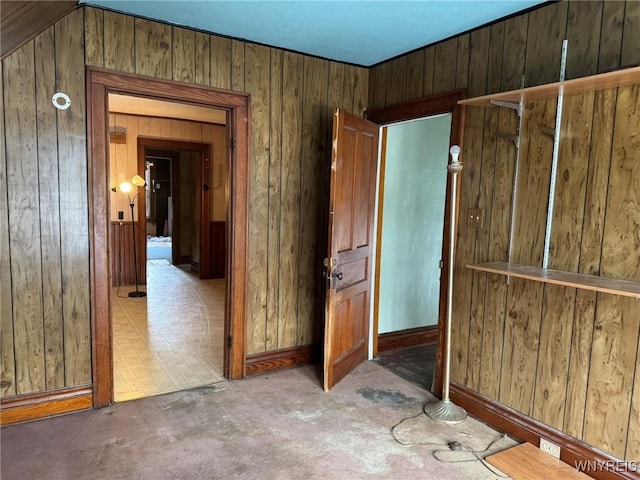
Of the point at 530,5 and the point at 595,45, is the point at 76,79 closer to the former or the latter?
the point at 530,5

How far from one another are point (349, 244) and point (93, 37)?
2.12m

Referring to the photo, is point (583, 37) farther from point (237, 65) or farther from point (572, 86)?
point (237, 65)

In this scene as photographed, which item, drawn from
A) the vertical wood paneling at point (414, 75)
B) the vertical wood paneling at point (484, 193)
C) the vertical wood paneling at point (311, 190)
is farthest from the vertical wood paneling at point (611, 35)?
the vertical wood paneling at point (311, 190)

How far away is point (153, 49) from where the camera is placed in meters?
2.79

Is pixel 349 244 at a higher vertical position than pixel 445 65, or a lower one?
lower

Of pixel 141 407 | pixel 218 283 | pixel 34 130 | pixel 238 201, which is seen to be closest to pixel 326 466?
pixel 141 407

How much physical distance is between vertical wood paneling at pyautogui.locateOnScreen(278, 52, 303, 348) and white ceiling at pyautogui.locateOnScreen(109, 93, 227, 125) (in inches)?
81.8

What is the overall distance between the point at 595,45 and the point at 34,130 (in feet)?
10.1

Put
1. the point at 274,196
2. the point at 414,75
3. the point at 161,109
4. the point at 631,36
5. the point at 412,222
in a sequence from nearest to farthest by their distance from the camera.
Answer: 1. the point at 631,36
2. the point at 414,75
3. the point at 274,196
4. the point at 412,222
5. the point at 161,109

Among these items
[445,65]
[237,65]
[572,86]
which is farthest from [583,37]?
[237,65]

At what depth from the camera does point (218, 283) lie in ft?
22.5

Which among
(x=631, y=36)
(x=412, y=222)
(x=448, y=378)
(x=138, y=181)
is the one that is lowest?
(x=448, y=378)

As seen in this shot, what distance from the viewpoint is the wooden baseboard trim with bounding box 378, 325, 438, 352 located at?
4031 millimetres

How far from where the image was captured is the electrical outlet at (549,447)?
233cm
